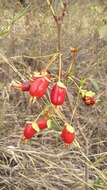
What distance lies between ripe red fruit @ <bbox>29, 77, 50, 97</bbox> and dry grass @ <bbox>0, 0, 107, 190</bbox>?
15 centimetres

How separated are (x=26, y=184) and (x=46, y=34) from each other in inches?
71.7

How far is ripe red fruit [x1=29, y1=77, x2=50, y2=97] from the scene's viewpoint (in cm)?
98

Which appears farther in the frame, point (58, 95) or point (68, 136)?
point (68, 136)

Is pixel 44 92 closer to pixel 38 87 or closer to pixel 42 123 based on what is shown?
pixel 38 87

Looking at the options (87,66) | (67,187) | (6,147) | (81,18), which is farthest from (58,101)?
(81,18)

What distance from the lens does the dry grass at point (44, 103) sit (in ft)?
6.93

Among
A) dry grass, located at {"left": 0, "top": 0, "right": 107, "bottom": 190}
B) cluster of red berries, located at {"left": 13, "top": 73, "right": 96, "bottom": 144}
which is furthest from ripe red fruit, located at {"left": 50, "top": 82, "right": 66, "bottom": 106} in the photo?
dry grass, located at {"left": 0, "top": 0, "right": 107, "bottom": 190}

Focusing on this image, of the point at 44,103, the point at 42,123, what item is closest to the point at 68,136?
the point at 42,123

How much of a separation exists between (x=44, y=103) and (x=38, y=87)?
1.83 ft

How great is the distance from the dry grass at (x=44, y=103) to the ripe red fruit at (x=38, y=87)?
0.48 feet

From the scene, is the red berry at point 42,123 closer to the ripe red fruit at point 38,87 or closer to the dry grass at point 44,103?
the dry grass at point 44,103

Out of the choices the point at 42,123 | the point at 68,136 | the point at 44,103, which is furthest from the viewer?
the point at 44,103

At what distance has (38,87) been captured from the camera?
98cm

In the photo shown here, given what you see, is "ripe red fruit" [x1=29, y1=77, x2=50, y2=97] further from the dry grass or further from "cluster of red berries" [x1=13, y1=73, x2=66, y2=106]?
the dry grass
